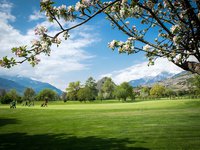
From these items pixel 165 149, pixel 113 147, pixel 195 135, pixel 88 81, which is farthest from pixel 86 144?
pixel 88 81

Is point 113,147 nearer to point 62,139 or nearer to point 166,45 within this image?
point 62,139

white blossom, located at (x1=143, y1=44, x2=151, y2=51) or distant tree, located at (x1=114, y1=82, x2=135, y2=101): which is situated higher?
distant tree, located at (x1=114, y1=82, x2=135, y2=101)

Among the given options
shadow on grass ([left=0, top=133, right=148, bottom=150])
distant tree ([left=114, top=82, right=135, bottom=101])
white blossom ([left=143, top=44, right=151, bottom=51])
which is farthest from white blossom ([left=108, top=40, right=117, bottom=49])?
distant tree ([left=114, top=82, right=135, bottom=101])

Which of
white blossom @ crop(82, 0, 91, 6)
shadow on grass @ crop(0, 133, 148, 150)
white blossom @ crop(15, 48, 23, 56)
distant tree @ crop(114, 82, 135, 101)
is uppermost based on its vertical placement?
distant tree @ crop(114, 82, 135, 101)

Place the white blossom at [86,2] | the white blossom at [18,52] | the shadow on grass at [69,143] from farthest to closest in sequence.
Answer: the shadow on grass at [69,143] < the white blossom at [86,2] < the white blossom at [18,52]

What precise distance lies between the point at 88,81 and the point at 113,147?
18436 cm

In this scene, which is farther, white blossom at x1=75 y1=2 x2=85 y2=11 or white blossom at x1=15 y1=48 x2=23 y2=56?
white blossom at x1=75 y1=2 x2=85 y2=11

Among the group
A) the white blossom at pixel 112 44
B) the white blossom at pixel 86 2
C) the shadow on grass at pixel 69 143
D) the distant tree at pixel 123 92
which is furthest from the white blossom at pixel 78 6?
the distant tree at pixel 123 92

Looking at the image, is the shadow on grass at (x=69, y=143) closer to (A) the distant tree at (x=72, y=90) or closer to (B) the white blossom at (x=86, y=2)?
(B) the white blossom at (x=86, y=2)

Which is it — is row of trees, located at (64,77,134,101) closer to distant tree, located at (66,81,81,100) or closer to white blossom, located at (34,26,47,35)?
distant tree, located at (66,81,81,100)

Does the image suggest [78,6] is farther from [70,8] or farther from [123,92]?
[123,92]

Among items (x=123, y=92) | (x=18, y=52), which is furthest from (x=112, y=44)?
(x=123, y=92)

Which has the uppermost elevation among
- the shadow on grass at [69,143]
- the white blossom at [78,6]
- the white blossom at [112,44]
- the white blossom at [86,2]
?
the white blossom at [86,2]

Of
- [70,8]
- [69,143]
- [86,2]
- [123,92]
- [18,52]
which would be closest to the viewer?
[18,52]
